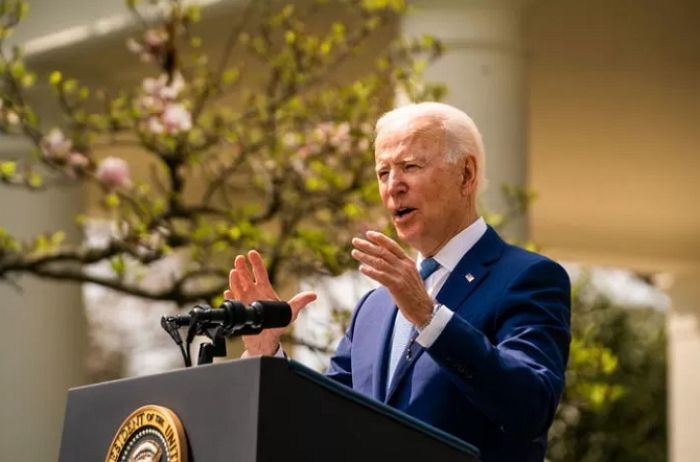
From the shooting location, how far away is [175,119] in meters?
8.08

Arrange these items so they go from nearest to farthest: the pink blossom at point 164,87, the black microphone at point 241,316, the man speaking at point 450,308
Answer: the black microphone at point 241,316 → the man speaking at point 450,308 → the pink blossom at point 164,87

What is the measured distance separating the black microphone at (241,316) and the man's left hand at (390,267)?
180mm

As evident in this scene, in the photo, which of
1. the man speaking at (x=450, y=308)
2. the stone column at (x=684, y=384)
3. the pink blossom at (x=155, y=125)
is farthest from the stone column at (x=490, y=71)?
the stone column at (x=684, y=384)

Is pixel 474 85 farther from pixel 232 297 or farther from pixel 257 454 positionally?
pixel 257 454

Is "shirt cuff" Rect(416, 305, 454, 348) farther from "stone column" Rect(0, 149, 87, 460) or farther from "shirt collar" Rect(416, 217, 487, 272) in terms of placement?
"stone column" Rect(0, 149, 87, 460)

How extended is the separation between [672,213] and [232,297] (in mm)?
10610

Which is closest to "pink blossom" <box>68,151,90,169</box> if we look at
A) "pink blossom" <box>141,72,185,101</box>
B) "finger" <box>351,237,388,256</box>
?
"pink blossom" <box>141,72,185,101</box>

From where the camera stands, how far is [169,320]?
3594 millimetres

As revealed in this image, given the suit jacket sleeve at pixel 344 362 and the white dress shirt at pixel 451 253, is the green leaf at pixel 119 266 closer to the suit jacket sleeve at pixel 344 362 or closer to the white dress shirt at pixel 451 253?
the suit jacket sleeve at pixel 344 362

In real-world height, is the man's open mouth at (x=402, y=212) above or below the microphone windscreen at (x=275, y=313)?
above

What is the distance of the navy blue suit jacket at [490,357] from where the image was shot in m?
3.63

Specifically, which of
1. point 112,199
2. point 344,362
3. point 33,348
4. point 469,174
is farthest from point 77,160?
point 469,174

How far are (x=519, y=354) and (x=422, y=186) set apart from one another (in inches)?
18.3

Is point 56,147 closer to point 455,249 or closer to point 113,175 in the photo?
point 113,175
